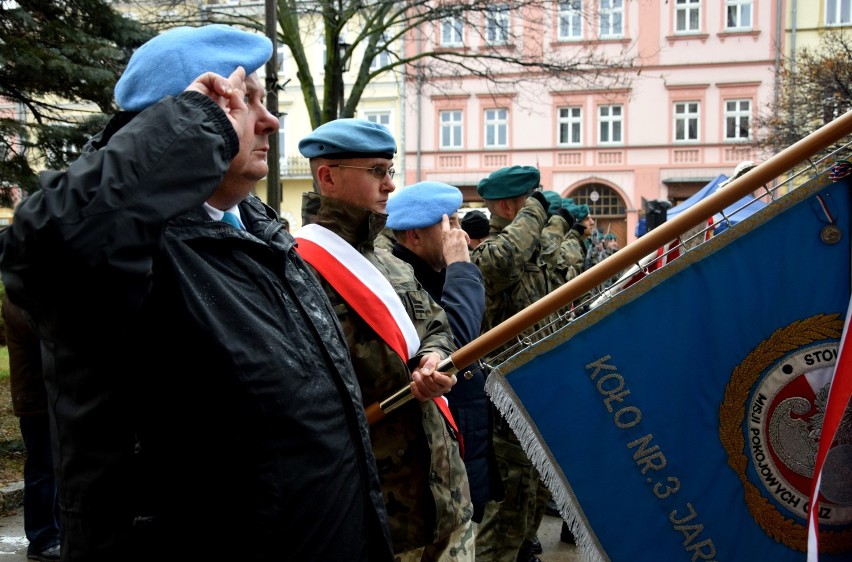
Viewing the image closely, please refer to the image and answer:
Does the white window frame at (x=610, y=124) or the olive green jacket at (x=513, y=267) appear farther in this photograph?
the white window frame at (x=610, y=124)

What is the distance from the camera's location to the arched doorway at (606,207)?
33562 mm

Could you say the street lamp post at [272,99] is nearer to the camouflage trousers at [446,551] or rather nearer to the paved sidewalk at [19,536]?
the paved sidewalk at [19,536]

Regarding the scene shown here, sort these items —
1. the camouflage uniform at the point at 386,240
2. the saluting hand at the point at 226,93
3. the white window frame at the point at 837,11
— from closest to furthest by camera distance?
the saluting hand at the point at 226,93
the camouflage uniform at the point at 386,240
the white window frame at the point at 837,11

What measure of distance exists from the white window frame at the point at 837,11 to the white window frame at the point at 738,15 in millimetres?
2469

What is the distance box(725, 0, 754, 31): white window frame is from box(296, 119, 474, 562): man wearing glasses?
32290 millimetres

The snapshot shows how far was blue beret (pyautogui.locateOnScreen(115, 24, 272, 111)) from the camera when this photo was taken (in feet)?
5.42

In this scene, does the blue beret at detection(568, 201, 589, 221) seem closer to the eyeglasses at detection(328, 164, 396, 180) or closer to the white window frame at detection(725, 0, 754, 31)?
the eyeglasses at detection(328, 164, 396, 180)

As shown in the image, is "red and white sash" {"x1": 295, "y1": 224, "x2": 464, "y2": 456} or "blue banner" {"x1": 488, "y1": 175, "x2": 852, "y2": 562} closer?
"blue banner" {"x1": 488, "y1": 175, "x2": 852, "y2": 562}

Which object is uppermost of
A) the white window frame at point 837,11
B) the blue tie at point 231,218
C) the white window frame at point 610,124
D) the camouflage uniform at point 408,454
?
the white window frame at point 837,11

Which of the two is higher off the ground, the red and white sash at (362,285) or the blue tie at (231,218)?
the blue tie at (231,218)

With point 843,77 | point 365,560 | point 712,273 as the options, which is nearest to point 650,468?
point 712,273

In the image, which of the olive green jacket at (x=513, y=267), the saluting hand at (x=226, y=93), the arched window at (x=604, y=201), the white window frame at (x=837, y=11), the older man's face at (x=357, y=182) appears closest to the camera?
the saluting hand at (x=226, y=93)

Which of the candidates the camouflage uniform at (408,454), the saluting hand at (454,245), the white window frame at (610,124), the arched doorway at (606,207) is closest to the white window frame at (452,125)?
the arched doorway at (606,207)

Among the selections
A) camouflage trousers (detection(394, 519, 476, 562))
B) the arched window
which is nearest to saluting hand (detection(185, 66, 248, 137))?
camouflage trousers (detection(394, 519, 476, 562))
